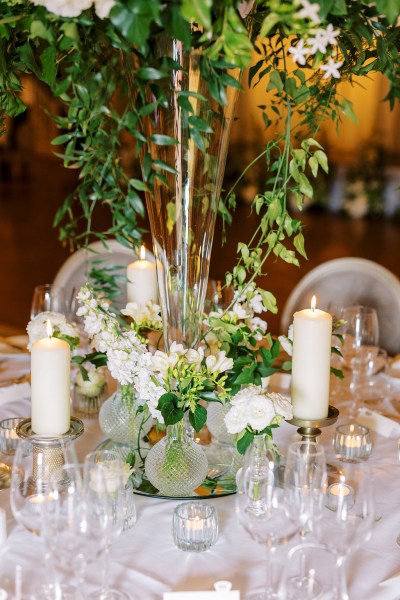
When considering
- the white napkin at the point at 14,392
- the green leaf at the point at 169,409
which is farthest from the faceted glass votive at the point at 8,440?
the green leaf at the point at 169,409

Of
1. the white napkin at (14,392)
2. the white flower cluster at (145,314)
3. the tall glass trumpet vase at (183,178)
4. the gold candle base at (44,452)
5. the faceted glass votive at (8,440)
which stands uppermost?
the tall glass trumpet vase at (183,178)

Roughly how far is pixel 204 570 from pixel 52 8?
34.2 inches

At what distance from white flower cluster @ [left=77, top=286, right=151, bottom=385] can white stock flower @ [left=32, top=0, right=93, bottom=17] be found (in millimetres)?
574

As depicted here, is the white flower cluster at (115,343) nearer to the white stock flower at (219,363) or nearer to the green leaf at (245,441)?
the white stock flower at (219,363)

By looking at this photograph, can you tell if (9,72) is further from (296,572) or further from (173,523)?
(296,572)

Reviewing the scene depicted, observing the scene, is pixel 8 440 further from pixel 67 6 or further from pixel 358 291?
pixel 358 291

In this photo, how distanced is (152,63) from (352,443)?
0.86 meters

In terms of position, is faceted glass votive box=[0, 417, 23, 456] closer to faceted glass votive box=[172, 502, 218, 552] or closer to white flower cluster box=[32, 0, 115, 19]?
faceted glass votive box=[172, 502, 218, 552]

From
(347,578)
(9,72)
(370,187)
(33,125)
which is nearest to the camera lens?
(347,578)

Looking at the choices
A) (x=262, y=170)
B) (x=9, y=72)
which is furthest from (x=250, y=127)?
(x=9, y=72)

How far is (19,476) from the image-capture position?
1.20 metres

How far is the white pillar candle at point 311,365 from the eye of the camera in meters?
1.58

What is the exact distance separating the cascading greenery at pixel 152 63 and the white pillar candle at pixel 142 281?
1.22 feet

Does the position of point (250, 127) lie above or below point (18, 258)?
above
